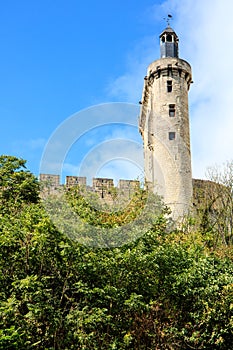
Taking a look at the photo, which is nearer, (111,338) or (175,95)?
(111,338)

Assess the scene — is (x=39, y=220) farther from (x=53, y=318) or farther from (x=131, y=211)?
(x=131, y=211)

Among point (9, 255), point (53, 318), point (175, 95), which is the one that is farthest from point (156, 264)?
point (175, 95)

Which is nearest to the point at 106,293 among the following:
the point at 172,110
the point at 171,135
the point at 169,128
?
the point at 171,135

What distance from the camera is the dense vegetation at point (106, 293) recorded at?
30.3ft

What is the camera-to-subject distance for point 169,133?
25469mm

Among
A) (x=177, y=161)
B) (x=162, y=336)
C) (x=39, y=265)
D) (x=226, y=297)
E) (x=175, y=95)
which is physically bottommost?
(x=162, y=336)

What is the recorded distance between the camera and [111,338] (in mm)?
9844

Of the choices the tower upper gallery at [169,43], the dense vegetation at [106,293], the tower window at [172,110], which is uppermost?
the tower upper gallery at [169,43]

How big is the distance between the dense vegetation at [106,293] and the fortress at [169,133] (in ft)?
40.5

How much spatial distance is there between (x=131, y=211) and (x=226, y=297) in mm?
4006

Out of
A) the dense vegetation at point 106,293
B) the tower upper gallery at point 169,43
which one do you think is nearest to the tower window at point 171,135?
the tower upper gallery at point 169,43

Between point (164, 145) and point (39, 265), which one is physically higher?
point (164, 145)

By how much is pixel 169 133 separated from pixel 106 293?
16.6 metres

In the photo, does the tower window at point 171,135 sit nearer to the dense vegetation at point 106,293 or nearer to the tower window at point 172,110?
the tower window at point 172,110
